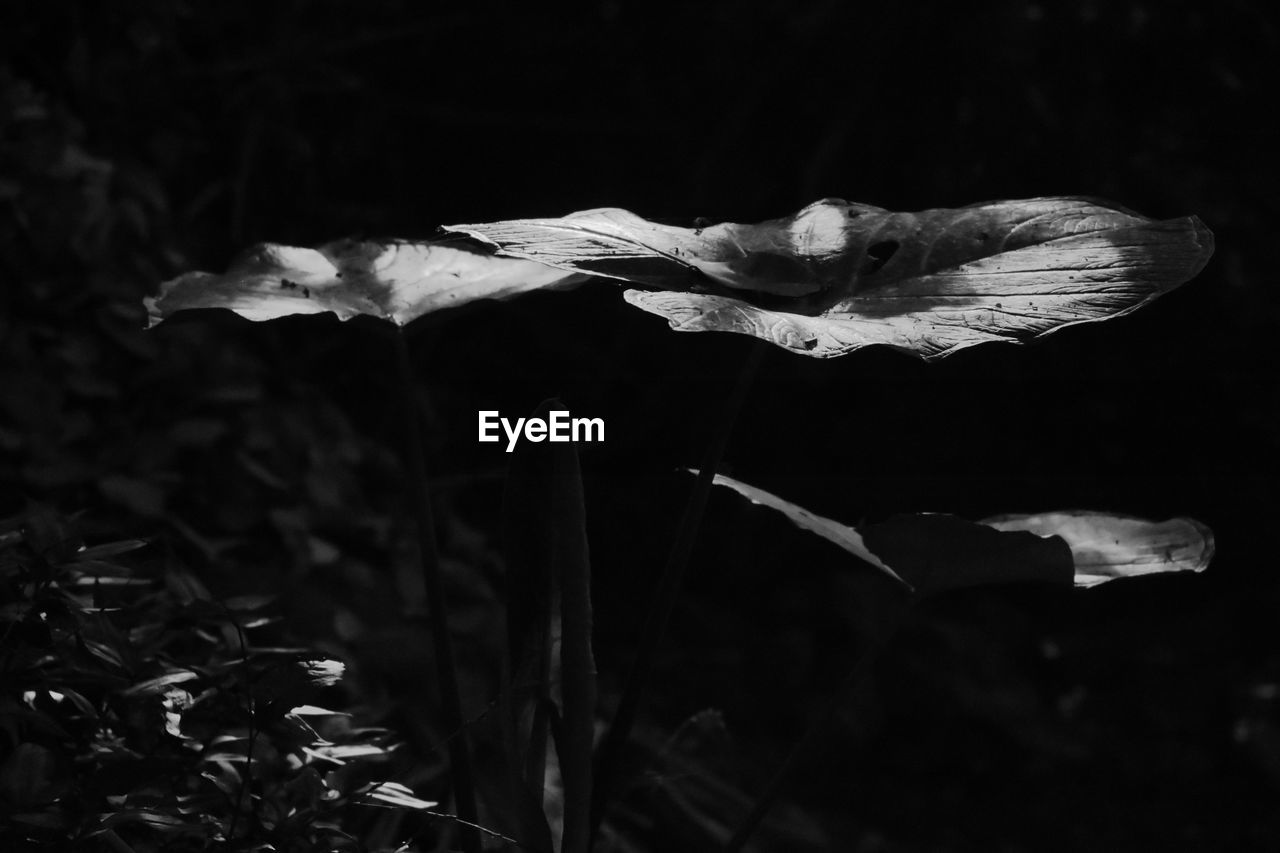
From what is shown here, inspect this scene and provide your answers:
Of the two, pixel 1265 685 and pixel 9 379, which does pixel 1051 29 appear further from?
pixel 9 379

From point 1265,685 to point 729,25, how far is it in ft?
4.87

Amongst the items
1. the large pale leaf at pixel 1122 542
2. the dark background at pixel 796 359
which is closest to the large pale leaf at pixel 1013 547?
the large pale leaf at pixel 1122 542

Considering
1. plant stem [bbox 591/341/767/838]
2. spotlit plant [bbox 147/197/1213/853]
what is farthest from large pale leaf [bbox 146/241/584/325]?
plant stem [bbox 591/341/767/838]

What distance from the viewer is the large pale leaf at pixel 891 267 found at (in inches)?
23.6

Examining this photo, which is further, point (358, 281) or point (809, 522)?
point (358, 281)

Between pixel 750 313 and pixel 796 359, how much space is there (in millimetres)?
1486

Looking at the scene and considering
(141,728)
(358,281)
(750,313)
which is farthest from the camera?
(358,281)

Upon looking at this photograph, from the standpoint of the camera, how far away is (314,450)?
153 centimetres

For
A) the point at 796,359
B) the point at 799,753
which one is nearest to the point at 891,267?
the point at 799,753

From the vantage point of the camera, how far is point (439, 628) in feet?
2.54

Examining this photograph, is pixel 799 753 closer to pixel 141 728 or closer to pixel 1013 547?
pixel 1013 547

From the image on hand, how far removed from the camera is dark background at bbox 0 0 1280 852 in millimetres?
1695

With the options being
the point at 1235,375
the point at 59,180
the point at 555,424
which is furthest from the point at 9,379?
the point at 1235,375

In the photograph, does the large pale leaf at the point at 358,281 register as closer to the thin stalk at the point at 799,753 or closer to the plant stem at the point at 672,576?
the plant stem at the point at 672,576
